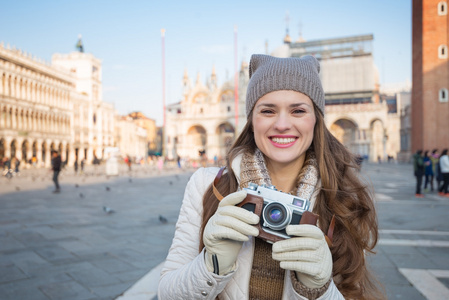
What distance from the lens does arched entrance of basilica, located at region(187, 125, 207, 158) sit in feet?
184

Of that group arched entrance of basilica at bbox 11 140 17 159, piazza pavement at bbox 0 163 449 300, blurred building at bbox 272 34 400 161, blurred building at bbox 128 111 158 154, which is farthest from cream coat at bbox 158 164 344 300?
blurred building at bbox 128 111 158 154

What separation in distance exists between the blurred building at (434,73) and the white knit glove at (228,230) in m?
31.8

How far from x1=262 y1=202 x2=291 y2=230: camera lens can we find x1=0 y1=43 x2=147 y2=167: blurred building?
110 ft

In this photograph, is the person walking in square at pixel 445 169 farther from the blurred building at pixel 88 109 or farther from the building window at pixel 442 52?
the blurred building at pixel 88 109

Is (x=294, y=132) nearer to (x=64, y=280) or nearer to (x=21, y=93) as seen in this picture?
(x=64, y=280)

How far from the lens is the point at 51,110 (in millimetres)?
42281

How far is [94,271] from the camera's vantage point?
12.2 feet

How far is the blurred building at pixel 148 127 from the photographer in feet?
279

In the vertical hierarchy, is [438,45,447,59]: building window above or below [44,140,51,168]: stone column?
above

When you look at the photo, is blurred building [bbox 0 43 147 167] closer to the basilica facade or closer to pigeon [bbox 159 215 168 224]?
the basilica facade

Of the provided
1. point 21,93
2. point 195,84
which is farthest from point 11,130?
point 195,84

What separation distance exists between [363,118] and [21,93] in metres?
41.5

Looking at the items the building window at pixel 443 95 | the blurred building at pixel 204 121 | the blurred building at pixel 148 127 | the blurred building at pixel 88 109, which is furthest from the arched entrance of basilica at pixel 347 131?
the blurred building at pixel 148 127

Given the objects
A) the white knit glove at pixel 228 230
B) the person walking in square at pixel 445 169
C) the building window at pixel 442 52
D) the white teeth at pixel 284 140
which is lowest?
the person walking in square at pixel 445 169
